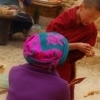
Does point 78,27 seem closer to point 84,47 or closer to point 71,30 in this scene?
point 71,30

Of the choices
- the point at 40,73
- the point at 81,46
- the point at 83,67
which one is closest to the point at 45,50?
the point at 40,73

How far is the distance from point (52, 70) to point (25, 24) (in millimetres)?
2964

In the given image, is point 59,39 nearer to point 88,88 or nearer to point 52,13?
point 88,88

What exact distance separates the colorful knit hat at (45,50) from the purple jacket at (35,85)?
4 cm

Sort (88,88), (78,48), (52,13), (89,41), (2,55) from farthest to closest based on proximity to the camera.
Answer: (52,13) < (2,55) < (88,88) < (89,41) < (78,48)

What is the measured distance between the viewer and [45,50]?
3.84 feet

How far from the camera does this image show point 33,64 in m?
1.20

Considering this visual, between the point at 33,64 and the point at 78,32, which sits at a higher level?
the point at 33,64

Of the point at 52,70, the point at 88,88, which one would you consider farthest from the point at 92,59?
the point at 52,70

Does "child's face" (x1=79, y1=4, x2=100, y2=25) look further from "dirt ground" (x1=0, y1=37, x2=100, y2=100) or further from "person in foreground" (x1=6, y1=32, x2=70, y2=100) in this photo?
"dirt ground" (x1=0, y1=37, x2=100, y2=100)

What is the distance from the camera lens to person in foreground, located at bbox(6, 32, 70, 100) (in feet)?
3.84

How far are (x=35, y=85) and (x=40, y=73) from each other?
2.1 inches

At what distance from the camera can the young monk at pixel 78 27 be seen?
5.75 ft

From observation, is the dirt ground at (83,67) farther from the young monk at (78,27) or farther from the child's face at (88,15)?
the child's face at (88,15)
